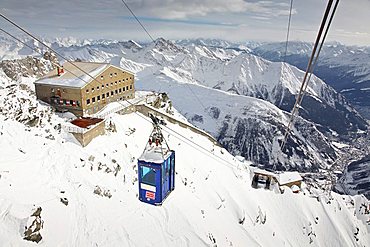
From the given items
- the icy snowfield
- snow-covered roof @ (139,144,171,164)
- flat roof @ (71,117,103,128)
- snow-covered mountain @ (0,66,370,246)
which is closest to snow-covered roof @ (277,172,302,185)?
snow-covered mountain @ (0,66,370,246)

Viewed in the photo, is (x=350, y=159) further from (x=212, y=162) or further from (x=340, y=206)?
(x=212, y=162)

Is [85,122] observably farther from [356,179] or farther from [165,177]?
[356,179]

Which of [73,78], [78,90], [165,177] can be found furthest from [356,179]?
[165,177]

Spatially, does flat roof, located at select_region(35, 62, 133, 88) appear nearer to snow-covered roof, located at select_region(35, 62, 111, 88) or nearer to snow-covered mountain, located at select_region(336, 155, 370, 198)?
snow-covered roof, located at select_region(35, 62, 111, 88)

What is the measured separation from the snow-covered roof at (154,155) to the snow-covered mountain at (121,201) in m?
7.70

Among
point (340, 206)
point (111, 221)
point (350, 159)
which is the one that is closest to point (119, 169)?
point (111, 221)

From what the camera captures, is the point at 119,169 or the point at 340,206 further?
the point at 340,206

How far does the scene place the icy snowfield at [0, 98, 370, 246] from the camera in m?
15.3

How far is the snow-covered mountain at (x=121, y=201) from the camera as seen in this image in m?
15.2

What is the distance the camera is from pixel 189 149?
34844 millimetres

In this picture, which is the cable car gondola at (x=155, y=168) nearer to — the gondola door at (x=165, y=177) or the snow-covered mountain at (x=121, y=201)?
the gondola door at (x=165, y=177)

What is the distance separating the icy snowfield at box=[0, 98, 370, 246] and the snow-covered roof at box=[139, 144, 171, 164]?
25.3 feet

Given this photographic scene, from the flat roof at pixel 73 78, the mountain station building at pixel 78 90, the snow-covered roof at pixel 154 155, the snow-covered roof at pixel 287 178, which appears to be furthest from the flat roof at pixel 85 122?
the snow-covered roof at pixel 287 178

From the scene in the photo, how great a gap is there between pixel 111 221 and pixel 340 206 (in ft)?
118
